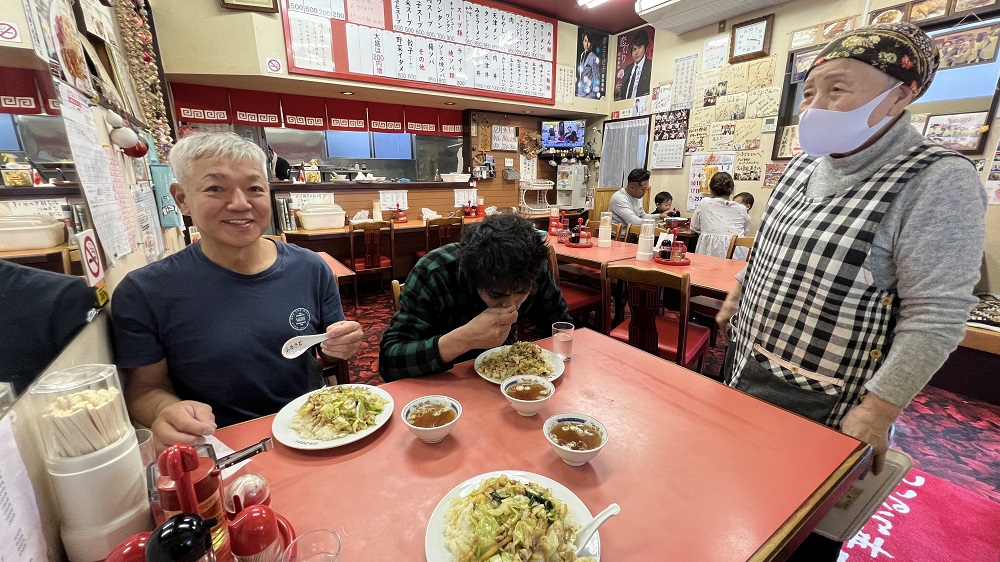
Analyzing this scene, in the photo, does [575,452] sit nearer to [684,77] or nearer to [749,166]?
[749,166]

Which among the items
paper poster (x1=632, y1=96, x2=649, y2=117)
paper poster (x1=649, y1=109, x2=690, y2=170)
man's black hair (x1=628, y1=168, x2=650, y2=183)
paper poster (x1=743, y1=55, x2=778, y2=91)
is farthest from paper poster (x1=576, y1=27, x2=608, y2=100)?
paper poster (x1=743, y1=55, x2=778, y2=91)

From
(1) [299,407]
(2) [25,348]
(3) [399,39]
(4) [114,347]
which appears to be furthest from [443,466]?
(3) [399,39]

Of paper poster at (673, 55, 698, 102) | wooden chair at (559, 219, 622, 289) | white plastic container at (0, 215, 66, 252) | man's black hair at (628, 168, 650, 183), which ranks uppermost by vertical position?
paper poster at (673, 55, 698, 102)

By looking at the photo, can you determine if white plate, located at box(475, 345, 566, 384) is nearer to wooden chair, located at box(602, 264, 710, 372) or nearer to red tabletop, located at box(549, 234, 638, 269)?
wooden chair, located at box(602, 264, 710, 372)

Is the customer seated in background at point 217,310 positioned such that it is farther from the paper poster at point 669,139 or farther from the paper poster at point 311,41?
the paper poster at point 669,139

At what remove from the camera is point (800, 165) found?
1.57 m

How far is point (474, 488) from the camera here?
2.81 ft

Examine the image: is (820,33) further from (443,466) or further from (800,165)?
(443,466)

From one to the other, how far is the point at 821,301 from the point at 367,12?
5345 millimetres

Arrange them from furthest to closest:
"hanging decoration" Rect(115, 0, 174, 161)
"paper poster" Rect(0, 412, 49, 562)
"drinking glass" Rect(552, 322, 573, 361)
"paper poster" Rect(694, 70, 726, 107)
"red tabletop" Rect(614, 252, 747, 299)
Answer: "paper poster" Rect(694, 70, 726, 107)
"red tabletop" Rect(614, 252, 747, 299)
"hanging decoration" Rect(115, 0, 174, 161)
"drinking glass" Rect(552, 322, 573, 361)
"paper poster" Rect(0, 412, 49, 562)

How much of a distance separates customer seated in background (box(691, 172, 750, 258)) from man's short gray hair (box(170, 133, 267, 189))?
4.31 m

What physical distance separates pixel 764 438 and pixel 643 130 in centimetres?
638

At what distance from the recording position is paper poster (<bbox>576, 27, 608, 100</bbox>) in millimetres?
6605

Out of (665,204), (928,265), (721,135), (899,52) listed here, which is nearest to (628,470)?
(928,265)
